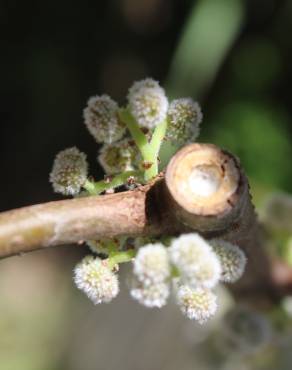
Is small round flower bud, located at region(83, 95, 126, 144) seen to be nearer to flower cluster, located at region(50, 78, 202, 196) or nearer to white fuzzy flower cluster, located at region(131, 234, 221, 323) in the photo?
flower cluster, located at region(50, 78, 202, 196)

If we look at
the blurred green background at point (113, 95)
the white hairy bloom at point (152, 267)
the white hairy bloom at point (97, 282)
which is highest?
the white hairy bloom at point (152, 267)

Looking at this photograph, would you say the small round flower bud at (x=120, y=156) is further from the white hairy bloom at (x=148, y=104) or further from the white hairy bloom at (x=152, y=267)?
the white hairy bloom at (x=152, y=267)

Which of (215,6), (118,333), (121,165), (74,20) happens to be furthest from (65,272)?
(121,165)

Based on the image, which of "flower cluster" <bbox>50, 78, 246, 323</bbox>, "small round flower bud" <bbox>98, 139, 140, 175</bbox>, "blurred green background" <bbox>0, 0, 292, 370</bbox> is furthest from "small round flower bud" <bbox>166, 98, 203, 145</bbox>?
"blurred green background" <bbox>0, 0, 292, 370</bbox>

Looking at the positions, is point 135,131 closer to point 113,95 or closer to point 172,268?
point 172,268

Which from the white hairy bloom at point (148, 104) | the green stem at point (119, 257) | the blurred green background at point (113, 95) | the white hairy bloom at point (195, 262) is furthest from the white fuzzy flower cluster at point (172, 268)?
the blurred green background at point (113, 95)

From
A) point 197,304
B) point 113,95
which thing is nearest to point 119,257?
point 197,304

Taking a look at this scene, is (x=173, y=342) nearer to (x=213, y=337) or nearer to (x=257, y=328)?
(x=213, y=337)
